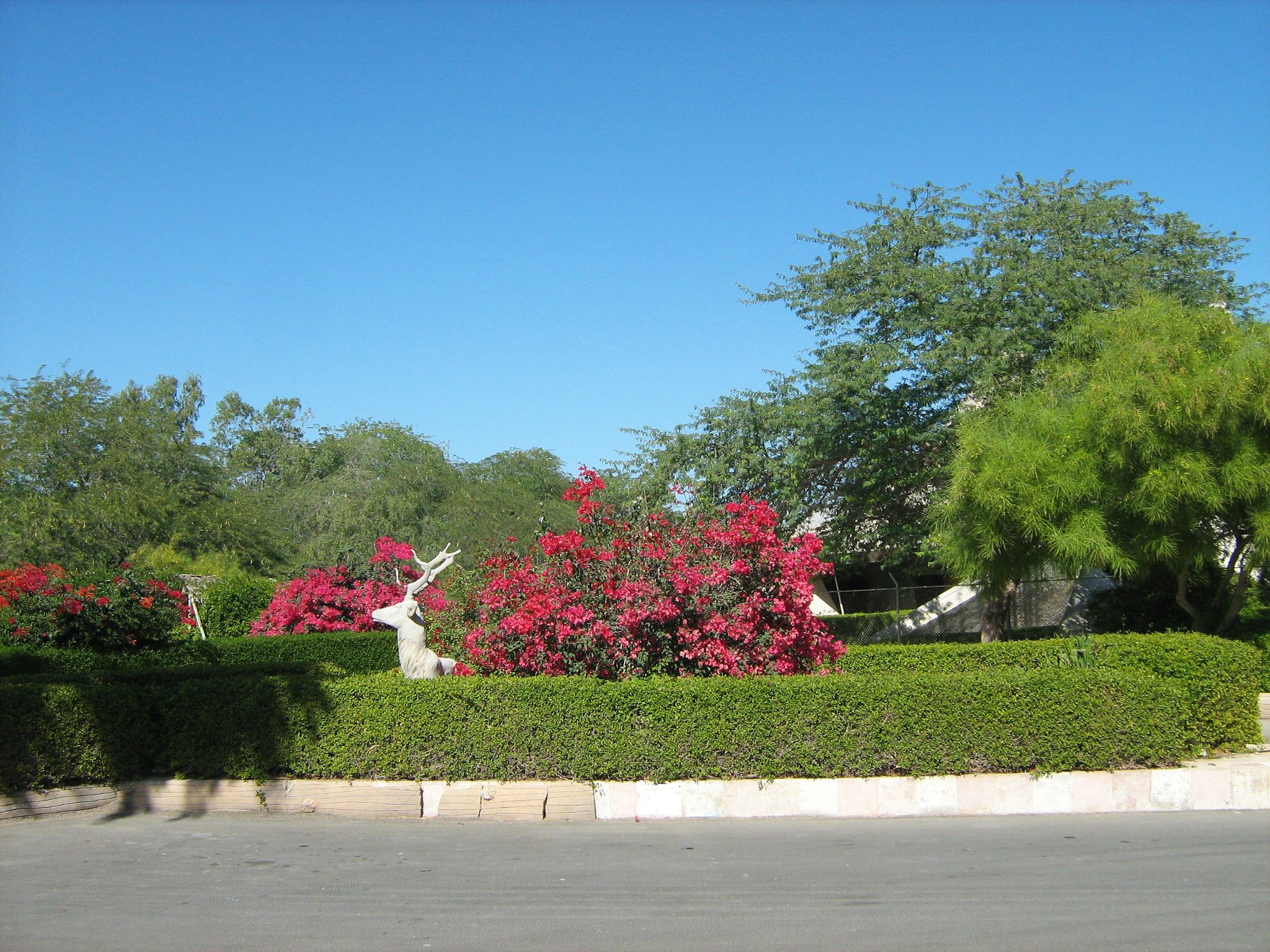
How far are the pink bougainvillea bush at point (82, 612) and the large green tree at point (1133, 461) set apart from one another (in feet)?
39.8

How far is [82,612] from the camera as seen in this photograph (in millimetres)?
14664

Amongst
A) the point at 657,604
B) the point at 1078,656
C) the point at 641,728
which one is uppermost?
the point at 657,604

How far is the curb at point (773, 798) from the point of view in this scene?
27.7ft

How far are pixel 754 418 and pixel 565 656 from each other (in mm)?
8632

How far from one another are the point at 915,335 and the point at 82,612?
13845 millimetres

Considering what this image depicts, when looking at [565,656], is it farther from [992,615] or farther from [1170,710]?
[992,615]

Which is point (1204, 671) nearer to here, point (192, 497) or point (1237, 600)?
point (1237, 600)

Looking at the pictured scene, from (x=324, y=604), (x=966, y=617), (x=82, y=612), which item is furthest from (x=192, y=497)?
(x=966, y=617)

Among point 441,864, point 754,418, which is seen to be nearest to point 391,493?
point 754,418

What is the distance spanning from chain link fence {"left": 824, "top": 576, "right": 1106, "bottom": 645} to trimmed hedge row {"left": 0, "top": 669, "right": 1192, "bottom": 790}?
1177 cm

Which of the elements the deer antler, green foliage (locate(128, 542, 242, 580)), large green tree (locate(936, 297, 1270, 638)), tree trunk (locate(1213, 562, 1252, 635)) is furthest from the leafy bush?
tree trunk (locate(1213, 562, 1252, 635))

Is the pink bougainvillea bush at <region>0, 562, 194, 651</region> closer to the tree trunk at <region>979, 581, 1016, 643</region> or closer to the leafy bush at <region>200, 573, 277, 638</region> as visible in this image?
the leafy bush at <region>200, 573, 277, 638</region>

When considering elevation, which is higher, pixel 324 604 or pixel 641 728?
pixel 324 604

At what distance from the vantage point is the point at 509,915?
234 inches
